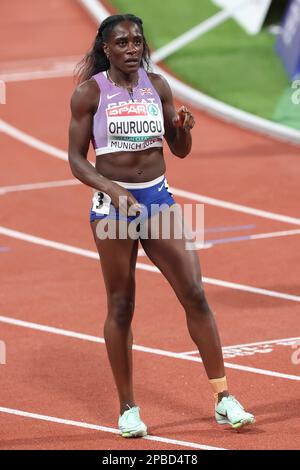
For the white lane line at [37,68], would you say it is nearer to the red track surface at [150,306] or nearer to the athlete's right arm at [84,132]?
the red track surface at [150,306]

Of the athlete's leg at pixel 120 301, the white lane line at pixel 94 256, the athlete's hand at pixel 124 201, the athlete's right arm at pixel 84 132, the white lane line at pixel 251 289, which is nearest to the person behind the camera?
the athlete's hand at pixel 124 201

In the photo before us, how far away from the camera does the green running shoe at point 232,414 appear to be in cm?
745

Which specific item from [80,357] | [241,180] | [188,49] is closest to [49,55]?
[188,49]

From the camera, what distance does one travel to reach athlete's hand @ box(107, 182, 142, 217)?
23.8 ft

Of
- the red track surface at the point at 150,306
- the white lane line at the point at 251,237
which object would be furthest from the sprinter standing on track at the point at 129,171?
the white lane line at the point at 251,237

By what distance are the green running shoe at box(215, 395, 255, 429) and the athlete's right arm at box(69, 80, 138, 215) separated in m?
1.32

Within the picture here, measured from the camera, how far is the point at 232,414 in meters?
7.48

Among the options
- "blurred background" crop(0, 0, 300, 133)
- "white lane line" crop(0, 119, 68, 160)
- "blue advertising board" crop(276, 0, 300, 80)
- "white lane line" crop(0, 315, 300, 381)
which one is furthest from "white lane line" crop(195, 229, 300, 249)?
"blue advertising board" crop(276, 0, 300, 80)

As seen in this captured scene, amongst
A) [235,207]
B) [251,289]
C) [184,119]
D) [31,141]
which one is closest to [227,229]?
[235,207]

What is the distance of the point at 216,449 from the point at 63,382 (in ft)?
5.79

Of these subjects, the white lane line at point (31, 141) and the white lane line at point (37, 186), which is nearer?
the white lane line at point (37, 186)

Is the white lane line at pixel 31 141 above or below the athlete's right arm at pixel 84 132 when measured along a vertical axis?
above

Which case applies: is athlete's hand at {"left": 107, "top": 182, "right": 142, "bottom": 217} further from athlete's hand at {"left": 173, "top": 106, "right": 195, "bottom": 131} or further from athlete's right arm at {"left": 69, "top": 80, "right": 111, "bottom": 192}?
athlete's hand at {"left": 173, "top": 106, "right": 195, "bottom": 131}

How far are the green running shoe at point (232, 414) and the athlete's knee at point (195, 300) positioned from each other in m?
0.56
